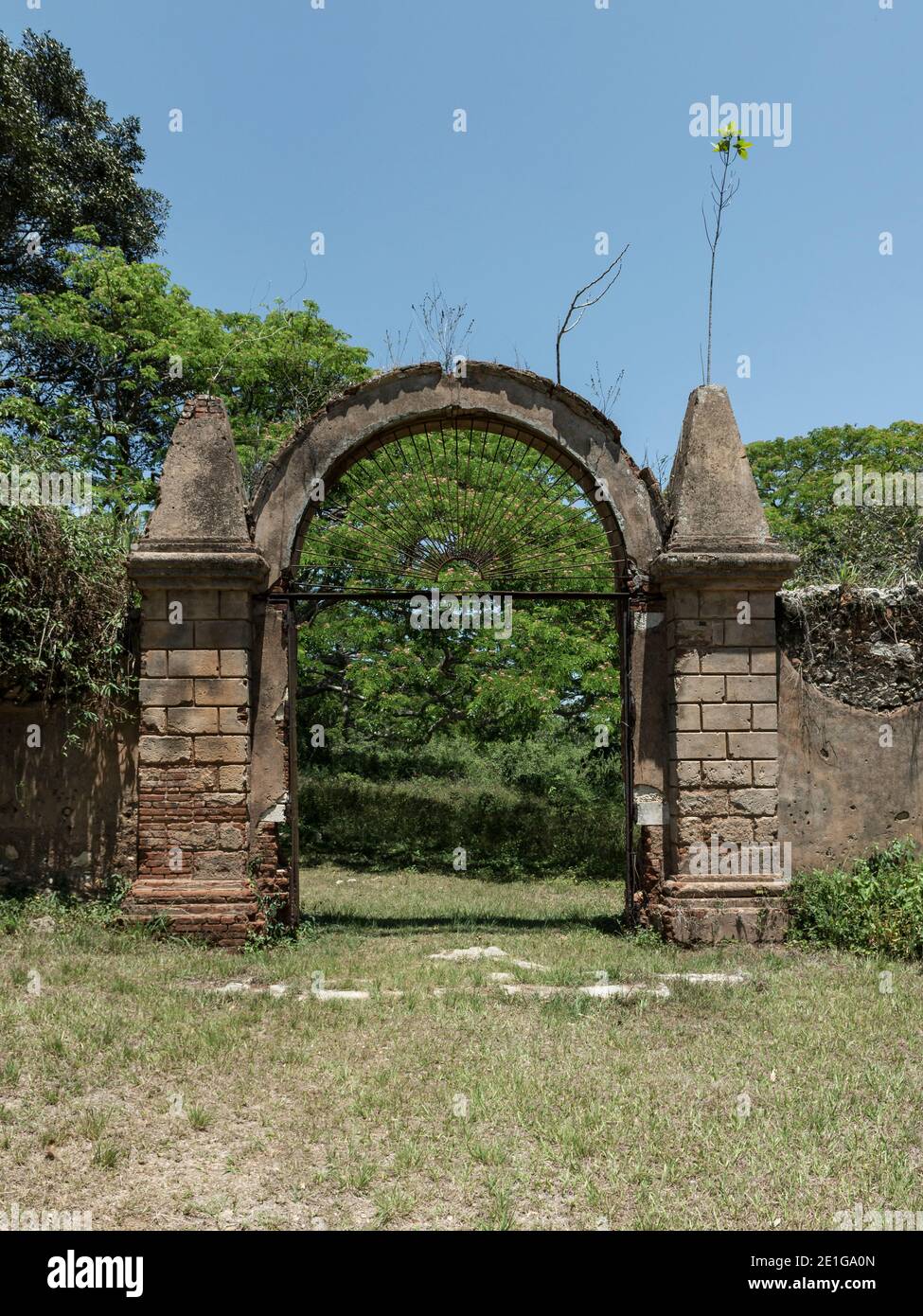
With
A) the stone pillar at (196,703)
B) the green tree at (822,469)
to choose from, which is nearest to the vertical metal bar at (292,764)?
the stone pillar at (196,703)

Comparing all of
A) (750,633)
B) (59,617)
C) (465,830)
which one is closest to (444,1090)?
A: (750,633)

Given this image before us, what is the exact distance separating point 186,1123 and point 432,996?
2146 millimetres

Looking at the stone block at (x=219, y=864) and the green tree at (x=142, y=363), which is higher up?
the green tree at (x=142, y=363)

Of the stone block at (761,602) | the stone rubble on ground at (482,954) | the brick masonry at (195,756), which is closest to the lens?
the stone rubble on ground at (482,954)

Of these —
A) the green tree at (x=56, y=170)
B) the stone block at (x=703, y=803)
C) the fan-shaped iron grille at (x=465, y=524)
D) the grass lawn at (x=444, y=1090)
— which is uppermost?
the green tree at (x=56, y=170)

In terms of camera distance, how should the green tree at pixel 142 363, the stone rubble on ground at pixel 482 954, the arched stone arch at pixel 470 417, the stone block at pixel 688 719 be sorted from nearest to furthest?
the stone rubble on ground at pixel 482 954 < the stone block at pixel 688 719 < the arched stone arch at pixel 470 417 < the green tree at pixel 142 363

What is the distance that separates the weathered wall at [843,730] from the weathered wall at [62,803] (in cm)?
537

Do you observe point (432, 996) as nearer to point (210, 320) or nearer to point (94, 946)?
point (94, 946)

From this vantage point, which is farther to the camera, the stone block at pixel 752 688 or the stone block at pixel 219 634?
the stone block at pixel 752 688

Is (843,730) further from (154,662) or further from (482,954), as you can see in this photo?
(154,662)

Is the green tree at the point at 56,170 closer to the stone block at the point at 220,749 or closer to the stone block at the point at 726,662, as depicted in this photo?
the stone block at the point at 220,749

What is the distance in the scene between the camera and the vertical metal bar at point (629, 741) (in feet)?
26.5

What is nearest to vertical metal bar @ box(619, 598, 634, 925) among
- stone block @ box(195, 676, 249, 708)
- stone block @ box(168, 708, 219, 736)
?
stone block @ box(195, 676, 249, 708)

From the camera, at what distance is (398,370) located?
8.09 metres
